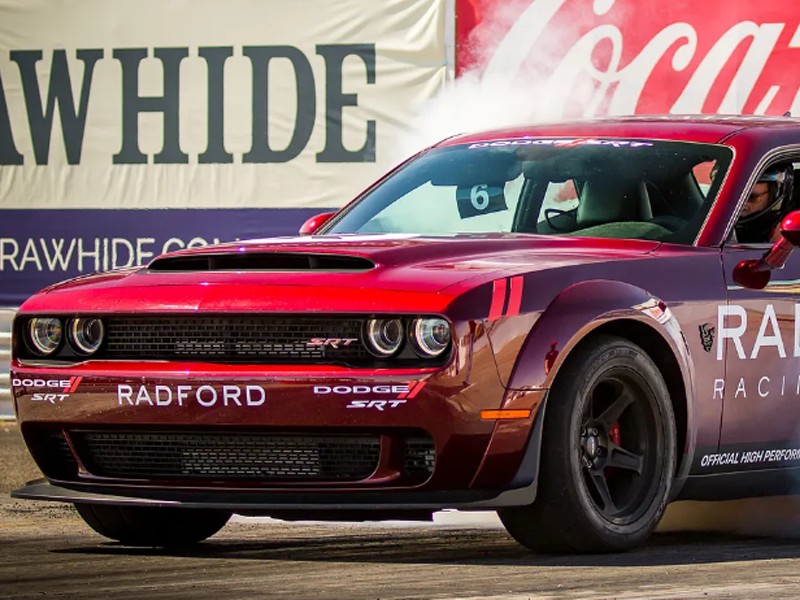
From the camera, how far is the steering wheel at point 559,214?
6.66 metres

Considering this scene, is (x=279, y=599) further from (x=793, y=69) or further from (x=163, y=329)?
(x=793, y=69)

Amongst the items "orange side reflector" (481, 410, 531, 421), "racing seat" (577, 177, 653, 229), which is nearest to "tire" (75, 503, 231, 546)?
"orange side reflector" (481, 410, 531, 421)

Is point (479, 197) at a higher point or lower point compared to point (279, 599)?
higher

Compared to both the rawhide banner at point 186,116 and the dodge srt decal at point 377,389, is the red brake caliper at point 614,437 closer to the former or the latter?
the dodge srt decal at point 377,389

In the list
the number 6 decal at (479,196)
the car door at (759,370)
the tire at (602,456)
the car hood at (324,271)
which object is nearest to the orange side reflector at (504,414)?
the tire at (602,456)

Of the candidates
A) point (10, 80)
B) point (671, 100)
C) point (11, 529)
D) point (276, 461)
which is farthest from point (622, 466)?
point (10, 80)

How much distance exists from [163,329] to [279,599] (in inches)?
46.0

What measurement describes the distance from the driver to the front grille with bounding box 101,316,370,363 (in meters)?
1.80

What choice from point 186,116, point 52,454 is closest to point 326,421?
point 52,454

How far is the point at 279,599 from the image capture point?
4.83 metres

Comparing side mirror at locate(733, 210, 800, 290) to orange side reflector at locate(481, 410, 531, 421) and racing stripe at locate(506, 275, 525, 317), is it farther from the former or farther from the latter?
orange side reflector at locate(481, 410, 531, 421)

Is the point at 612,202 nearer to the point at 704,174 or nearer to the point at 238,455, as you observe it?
the point at 704,174

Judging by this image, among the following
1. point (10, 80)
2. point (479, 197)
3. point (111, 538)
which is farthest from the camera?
point (10, 80)

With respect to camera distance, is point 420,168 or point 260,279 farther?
point 420,168
